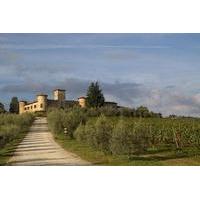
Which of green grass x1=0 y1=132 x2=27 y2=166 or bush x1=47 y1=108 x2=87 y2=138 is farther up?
bush x1=47 y1=108 x2=87 y2=138

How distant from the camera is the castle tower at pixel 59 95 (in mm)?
13430

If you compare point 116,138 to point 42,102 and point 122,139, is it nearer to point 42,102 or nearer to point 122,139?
point 122,139

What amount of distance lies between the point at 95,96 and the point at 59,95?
34.1 inches

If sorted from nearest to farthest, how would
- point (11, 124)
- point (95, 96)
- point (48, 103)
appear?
point (95, 96), point (48, 103), point (11, 124)

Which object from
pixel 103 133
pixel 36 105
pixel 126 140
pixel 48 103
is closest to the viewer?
pixel 48 103

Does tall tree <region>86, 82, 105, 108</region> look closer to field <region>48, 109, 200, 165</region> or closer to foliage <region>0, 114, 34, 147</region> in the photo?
field <region>48, 109, 200, 165</region>

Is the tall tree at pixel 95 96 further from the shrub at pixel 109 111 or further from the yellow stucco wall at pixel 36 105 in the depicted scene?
the yellow stucco wall at pixel 36 105

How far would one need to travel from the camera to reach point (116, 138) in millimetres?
14211

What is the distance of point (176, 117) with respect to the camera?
45.6ft

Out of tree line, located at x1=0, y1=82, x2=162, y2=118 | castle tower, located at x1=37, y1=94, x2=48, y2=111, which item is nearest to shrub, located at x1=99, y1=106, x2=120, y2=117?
tree line, located at x1=0, y1=82, x2=162, y2=118

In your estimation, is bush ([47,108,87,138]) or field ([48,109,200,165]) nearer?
field ([48,109,200,165])

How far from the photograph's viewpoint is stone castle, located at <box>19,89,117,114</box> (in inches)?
533

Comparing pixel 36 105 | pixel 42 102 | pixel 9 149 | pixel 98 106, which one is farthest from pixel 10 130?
pixel 98 106

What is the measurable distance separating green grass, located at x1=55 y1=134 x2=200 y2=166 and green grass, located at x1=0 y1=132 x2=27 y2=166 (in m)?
0.97
